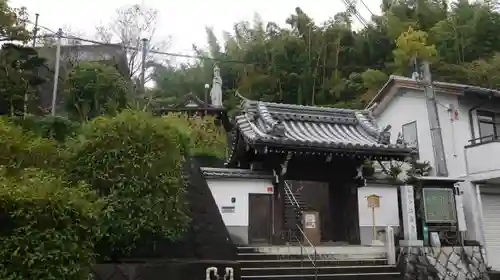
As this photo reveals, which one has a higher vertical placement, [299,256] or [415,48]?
[415,48]

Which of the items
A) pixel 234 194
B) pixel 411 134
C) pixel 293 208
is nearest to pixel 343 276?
pixel 234 194

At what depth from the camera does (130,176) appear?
8672mm

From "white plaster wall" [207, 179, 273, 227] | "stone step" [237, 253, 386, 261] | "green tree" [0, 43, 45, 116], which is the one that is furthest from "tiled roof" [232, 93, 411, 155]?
"green tree" [0, 43, 45, 116]

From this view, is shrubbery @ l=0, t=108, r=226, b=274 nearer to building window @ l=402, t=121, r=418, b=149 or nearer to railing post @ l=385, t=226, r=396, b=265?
railing post @ l=385, t=226, r=396, b=265

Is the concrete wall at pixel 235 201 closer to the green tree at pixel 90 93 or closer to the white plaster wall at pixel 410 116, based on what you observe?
the green tree at pixel 90 93

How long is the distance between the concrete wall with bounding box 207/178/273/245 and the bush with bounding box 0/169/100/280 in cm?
733

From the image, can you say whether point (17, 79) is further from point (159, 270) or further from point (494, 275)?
point (494, 275)

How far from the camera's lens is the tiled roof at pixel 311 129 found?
1374cm

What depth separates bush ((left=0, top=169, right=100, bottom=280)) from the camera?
5.96 m

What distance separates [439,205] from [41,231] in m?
12.2

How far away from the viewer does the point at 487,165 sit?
16344 mm

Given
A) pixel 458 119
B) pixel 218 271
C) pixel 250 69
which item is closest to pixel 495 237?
pixel 458 119

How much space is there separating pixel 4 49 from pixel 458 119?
1696cm

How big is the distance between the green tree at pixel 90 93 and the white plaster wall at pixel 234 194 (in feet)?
12.5
